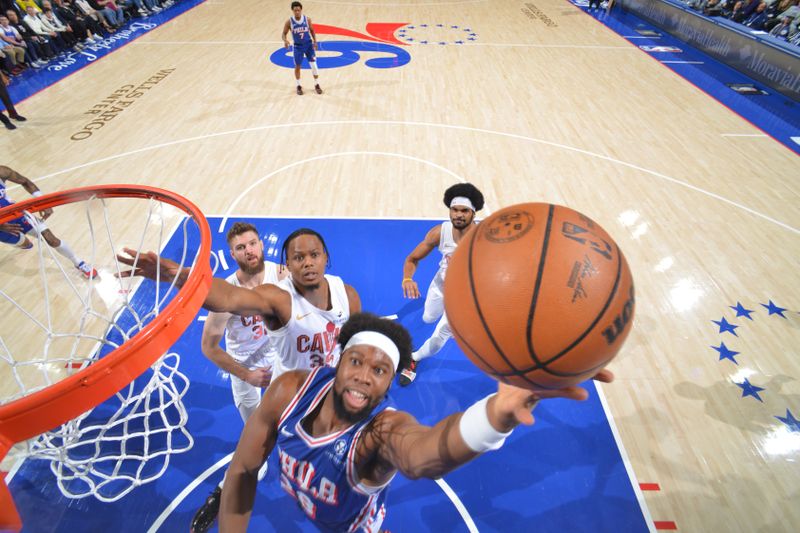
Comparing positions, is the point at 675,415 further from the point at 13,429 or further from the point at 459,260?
the point at 13,429

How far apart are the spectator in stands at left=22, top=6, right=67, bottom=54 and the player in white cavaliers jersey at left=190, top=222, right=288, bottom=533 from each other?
39.1 ft

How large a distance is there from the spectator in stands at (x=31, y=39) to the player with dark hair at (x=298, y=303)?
39.3 feet

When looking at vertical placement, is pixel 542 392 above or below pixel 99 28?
above

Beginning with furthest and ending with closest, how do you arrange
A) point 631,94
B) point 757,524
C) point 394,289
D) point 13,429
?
1. point 631,94
2. point 394,289
3. point 757,524
4. point 13,429

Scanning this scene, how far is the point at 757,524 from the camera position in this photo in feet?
9.50

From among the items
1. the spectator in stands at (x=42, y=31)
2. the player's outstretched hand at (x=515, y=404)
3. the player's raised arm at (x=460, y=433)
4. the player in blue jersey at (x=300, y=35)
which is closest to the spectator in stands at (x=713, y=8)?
the player in blue jersey at (x=300, y=35)

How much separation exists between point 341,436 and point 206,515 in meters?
1.74

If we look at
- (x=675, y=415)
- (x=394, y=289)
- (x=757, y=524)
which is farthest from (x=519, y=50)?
(x=757, y=524)

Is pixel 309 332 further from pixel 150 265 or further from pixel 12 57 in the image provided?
pixel 12 57

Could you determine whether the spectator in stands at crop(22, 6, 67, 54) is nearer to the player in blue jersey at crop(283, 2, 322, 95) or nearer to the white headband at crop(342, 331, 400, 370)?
the player in blue jersey at crop(283, 2, 322, 95)

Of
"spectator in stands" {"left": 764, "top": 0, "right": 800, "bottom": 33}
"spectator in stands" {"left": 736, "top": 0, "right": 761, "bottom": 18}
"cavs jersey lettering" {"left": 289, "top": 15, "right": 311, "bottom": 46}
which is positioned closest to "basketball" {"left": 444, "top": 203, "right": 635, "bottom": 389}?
"cavs jersey lettering" {"left": 289, "top": 15, "right": 311, "bottom": 46}

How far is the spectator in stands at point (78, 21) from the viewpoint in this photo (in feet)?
36.0

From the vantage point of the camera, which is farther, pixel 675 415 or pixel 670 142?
pixel 670 142

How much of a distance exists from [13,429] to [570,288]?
186 cm
